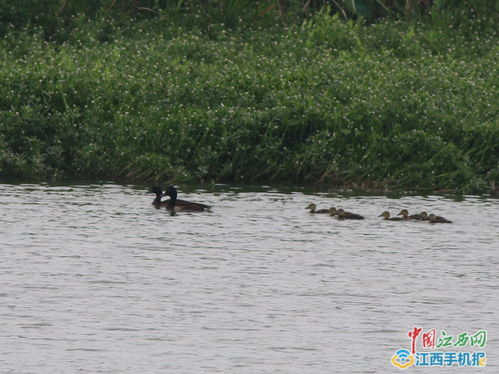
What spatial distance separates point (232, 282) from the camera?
17047 mm

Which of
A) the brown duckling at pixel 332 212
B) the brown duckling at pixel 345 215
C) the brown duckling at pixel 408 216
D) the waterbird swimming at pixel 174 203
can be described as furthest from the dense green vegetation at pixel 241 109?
the brown duckling at pixel 345 215

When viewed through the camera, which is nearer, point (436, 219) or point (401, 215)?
point (436, 219)

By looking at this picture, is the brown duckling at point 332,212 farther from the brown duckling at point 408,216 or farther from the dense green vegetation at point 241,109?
the dense green vegetation at point 241,109

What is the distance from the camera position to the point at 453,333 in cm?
1445

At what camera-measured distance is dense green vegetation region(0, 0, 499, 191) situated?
2655 centimetres

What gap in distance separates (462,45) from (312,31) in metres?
3.39

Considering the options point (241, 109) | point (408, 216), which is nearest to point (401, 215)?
point (408, 216)

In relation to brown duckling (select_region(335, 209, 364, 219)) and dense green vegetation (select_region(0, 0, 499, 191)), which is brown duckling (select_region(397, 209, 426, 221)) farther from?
dense green vegetation (select_region(0, 0, 499, 191))

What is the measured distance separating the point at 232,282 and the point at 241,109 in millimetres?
10840

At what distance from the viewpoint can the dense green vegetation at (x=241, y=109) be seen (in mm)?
26547

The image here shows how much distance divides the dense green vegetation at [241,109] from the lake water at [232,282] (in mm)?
1613

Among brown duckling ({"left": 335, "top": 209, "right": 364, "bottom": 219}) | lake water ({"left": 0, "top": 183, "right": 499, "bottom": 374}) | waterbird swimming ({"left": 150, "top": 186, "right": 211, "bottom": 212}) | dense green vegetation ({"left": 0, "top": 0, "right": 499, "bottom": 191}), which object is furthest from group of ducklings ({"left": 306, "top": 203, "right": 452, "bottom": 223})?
dense green vegetation ({"left": 0, "top": 0, "right": 499, "bottom": 191})

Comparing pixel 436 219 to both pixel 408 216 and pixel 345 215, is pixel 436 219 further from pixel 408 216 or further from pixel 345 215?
pixel 345 215

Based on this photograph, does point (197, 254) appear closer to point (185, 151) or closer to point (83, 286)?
point (83, 286)
